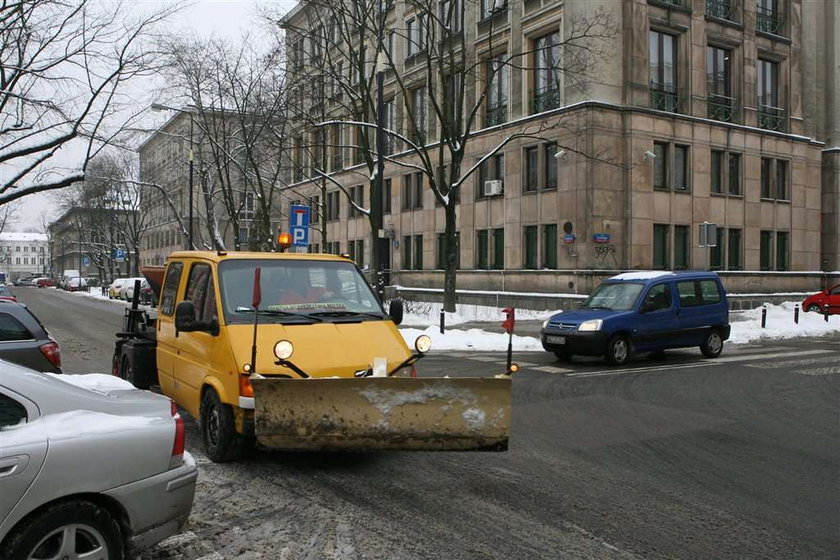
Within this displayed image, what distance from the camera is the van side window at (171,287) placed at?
25.0 feet

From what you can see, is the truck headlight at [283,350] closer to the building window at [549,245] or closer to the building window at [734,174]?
the building window at [549,245]

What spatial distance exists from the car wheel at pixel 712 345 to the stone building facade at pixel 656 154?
12.6m

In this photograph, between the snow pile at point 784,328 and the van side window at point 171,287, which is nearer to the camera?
the van side window at point 171,287

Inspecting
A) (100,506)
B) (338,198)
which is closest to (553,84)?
(338,198)

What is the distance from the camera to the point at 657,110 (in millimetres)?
29906

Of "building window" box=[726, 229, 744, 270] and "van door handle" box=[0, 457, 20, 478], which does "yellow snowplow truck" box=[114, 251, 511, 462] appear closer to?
"van door handle" box=[0, 457, 20, 478]

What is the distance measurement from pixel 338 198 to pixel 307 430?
43198mm

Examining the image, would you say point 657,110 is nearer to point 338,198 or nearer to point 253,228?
point 338,198

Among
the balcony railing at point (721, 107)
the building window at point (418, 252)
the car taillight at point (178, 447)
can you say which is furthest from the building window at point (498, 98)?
the car taillight at point (178, 447)

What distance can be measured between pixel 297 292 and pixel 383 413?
71.8 inches

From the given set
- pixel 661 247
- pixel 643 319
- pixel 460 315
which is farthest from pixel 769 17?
pixel 643 319

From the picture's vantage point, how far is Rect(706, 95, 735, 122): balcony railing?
32.3 m

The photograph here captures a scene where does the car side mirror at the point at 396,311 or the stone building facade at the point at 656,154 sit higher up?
the stone building facade at the point at 656,154

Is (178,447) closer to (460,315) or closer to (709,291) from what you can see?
(709,291)
